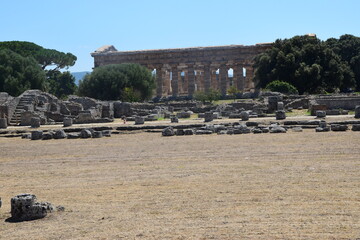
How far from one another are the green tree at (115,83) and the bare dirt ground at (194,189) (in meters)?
36.7

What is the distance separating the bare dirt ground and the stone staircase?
17.4m

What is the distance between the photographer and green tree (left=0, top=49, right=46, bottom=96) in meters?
58.4

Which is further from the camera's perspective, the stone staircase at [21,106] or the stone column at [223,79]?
the stone column at [223,79]

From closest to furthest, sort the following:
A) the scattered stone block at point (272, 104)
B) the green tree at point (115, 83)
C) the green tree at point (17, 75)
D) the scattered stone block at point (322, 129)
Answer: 1. the scattered stone block at point (322, 129)
2. the scattered stone block at point (272, 104)
3. the green tree at point (17, 75)
4. the green tree at point (115, 83)

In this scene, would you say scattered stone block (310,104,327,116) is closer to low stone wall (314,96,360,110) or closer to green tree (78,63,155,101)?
low stone wall (314,96,360,110)

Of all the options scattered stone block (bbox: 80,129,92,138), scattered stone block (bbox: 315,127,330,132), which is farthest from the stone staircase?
scattered stone block (bbox: 315,127,330,132)

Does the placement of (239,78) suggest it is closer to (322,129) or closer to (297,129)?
(297,129)

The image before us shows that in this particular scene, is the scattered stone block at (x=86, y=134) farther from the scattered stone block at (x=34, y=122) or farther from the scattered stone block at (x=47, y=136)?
the scattered stone block at (x=34, y=122)

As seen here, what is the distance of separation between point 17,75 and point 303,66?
2661cm

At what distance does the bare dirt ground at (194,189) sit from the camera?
10336mm

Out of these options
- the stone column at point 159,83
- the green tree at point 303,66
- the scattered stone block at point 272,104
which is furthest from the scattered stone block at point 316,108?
the stone column at point 159,83

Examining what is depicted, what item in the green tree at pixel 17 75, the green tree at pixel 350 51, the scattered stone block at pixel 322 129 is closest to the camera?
the scattered stone block at pixel 322 129

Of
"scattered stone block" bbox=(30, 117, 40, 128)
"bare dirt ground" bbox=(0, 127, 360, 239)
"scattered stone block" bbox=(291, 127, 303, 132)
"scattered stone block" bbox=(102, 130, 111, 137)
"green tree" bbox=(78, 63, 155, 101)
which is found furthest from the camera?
"green tree" bbox=(78, 63, 155, 101)

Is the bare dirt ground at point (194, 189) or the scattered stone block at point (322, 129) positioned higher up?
the scattered stone block at point (322, 129)
